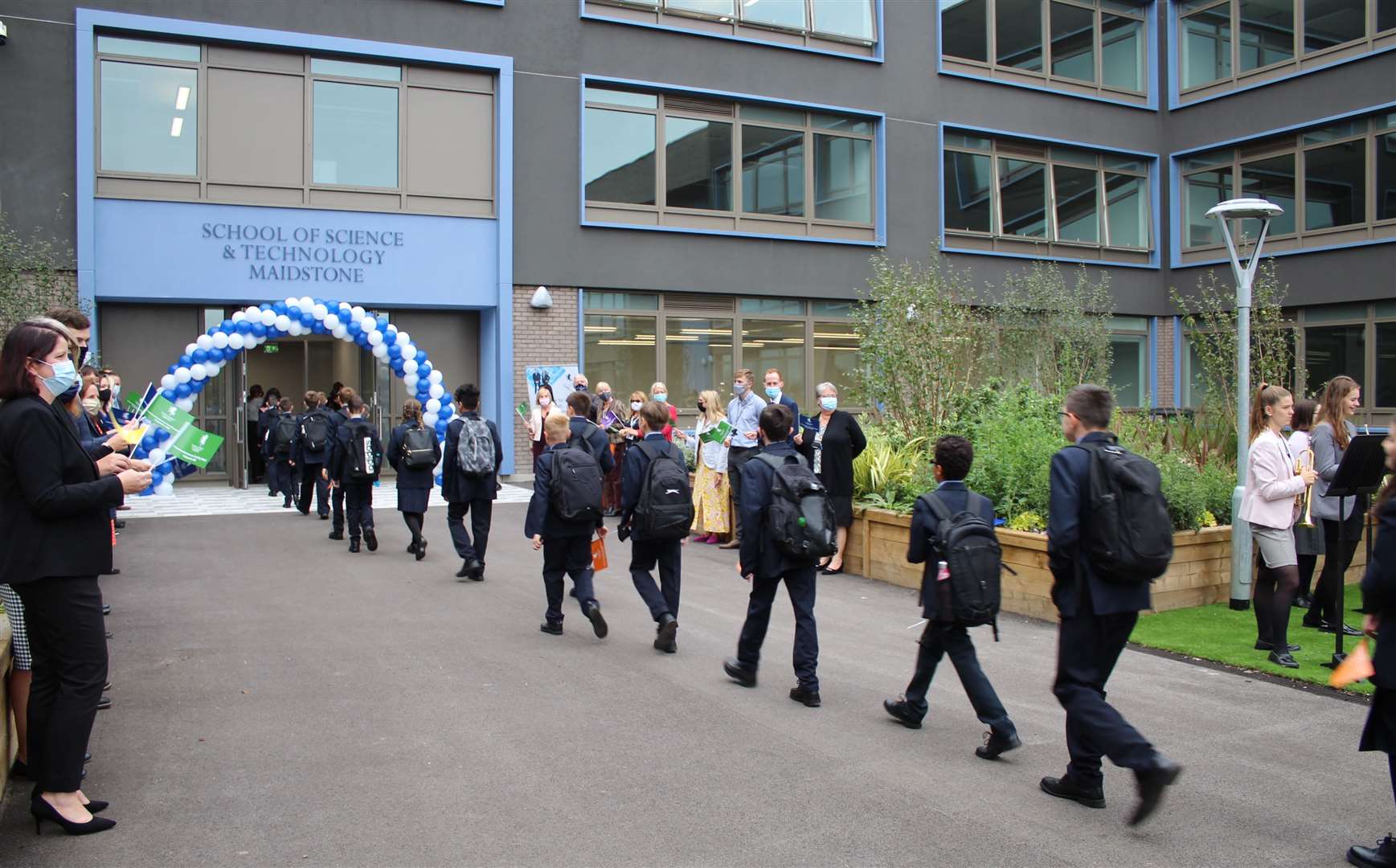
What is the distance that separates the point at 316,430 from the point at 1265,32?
21.9 metres

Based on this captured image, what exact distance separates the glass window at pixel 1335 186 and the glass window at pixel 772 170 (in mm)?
10945

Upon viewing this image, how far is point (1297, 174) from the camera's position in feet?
77.2

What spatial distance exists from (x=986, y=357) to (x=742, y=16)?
9908 millimetres

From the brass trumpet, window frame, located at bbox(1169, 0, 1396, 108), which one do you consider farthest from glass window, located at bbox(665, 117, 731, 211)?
the brass trumpet

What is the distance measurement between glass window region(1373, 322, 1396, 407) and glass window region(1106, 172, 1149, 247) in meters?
5.90

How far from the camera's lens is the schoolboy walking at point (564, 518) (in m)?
8.02

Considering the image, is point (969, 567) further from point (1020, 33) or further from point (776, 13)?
point (1020, 33)

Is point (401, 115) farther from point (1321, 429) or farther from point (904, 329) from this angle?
point (1321, 429)

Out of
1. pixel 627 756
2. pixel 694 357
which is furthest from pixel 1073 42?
pixel 627 756

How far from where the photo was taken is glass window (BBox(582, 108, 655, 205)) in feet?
67.7

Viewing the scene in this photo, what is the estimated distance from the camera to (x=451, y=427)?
35.5 ft

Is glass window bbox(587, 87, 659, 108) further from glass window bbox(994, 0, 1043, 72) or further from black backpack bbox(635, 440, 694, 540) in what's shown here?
black backpack bbox(635, 440, 694, 540)

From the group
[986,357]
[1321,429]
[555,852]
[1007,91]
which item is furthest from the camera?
[1007,91]

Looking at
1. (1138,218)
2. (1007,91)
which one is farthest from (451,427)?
(1138,218)
